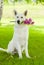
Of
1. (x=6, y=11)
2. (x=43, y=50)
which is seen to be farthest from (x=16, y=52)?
(x=6, y=11)

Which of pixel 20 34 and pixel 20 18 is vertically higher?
pixel 20 18

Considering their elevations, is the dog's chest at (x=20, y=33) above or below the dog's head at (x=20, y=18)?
below

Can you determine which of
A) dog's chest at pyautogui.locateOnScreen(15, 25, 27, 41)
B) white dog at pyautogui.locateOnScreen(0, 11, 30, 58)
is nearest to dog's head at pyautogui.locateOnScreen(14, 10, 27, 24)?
white dog at pyautogui.locateOnScreen(0, 11, 30, 58)

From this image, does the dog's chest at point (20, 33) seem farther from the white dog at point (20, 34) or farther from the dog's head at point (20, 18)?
the dog's head at point (20, 18)

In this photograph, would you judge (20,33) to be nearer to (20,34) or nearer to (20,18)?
(20,34)

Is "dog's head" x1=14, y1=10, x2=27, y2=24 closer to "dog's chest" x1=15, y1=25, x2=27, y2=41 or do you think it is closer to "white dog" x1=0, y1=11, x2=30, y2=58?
"white dog" x1=0, y1=11, x2=30, y2=58

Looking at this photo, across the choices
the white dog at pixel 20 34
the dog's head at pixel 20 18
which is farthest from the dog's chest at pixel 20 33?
the dog's head at pixel 20 18

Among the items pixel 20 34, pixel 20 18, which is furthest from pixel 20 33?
pixel 20 18

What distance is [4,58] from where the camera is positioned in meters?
3.91

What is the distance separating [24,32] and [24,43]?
7.4 inches

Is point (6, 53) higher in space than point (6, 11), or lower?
higher

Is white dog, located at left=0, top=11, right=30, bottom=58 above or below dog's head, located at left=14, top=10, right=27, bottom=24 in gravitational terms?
below

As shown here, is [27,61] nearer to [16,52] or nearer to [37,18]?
[16,52]

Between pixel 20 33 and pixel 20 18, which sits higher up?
pixel 20 18
